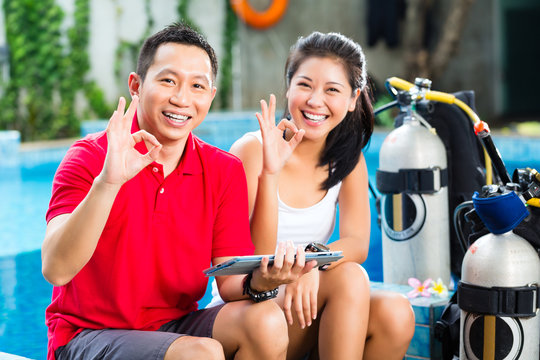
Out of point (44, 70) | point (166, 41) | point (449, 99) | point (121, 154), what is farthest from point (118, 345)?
point (44, 70)

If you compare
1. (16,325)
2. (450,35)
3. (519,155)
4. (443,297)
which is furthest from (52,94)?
(443,297)

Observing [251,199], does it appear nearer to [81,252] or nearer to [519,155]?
[81,252]

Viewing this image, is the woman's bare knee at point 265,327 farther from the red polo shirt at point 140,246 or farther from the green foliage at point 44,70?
the green foliage at point 44,70

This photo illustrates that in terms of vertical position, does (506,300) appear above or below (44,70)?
below

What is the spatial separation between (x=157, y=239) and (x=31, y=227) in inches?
155

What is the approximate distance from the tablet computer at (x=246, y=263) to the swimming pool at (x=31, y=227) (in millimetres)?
1440

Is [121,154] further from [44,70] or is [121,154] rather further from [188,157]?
[44,70]

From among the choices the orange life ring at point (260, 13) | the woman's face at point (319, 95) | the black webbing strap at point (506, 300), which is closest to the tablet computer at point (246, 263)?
the black webbing strap at point (506, 300)

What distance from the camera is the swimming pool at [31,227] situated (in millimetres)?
3318

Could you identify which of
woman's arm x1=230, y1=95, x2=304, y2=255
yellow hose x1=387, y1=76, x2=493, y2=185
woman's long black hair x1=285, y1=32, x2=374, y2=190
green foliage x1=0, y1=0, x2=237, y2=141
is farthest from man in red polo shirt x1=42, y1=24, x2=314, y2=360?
green foliage x1=0, y1=0, x2=237, y2=141

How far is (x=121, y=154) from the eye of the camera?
1671mm

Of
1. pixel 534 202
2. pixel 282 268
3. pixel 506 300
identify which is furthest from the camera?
pixel 534 202

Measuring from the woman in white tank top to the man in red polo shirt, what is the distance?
153mm

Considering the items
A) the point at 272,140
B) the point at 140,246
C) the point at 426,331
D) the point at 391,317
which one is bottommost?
the point at 426,331
